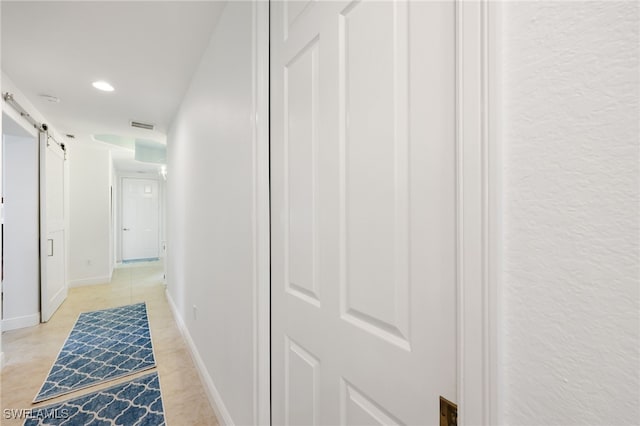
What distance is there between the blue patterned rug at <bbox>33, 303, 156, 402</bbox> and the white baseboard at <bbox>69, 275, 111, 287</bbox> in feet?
5.60

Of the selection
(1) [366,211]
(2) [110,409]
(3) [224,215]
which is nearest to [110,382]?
(2) [110,409]

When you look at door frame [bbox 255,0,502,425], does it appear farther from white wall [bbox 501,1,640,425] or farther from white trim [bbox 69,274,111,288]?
white trim [bbox 69,274,111,288]

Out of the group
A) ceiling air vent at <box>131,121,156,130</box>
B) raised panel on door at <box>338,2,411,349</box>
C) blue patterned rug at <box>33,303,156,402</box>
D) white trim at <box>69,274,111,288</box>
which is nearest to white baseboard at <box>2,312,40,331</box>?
blue patterned rug at <box>33,303,156,402</box>

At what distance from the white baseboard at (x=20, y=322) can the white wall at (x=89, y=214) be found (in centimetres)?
177

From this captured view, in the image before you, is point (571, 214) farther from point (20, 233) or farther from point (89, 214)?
point (89, 214)

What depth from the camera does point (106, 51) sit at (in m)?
2.02

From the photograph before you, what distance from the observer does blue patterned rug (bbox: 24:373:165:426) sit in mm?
1723

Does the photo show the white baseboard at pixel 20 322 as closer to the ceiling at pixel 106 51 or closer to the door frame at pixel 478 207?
the ceiling at pixel 106 51

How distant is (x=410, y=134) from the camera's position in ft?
1.95

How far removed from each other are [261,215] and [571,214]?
39.4 inches

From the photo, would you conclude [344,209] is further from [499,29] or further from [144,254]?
[144,254]

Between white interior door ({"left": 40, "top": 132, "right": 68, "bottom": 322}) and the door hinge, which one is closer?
the door hinge

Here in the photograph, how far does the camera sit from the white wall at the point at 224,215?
1.32 metres

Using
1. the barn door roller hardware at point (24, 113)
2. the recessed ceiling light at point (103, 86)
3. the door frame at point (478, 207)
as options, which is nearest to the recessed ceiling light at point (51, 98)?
the barn door roller hardware at point (24, 113)
